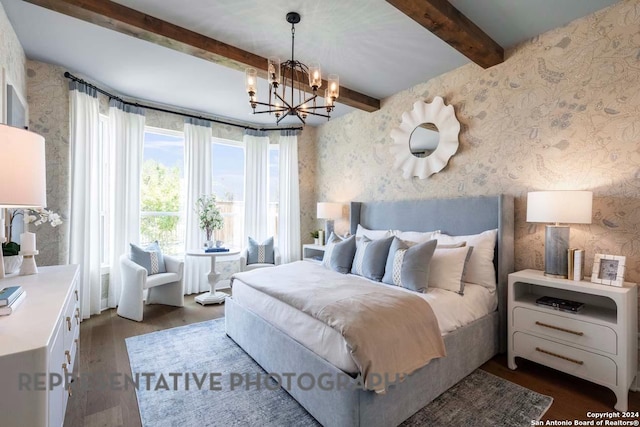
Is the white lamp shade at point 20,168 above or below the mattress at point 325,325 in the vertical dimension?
above

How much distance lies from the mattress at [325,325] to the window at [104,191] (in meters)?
2.17

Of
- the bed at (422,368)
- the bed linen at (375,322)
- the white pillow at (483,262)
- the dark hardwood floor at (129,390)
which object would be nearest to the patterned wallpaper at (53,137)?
the dark hardwood floor at (129,390)

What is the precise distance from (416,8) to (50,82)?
371cm

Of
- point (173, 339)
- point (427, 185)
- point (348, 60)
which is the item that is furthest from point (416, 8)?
point (173, 339)

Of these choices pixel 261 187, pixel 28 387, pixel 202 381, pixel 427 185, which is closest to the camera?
pixel 28 387

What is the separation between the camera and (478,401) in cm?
198

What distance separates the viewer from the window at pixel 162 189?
430 cm

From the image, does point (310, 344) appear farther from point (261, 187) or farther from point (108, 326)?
point (261, 187)

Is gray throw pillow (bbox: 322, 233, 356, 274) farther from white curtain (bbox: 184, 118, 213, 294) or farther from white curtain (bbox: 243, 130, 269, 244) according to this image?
white curtain (bbox: 184, 118, 213, 294)

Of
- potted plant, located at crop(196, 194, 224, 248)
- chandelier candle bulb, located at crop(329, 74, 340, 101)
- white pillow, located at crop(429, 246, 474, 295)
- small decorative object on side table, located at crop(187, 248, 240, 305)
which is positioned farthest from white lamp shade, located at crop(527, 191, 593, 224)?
potted plant, located at crop(196, 194, 224, 248)

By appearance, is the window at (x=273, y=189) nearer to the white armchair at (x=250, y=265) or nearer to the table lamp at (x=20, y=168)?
the white armchair at (x=250, y=265)

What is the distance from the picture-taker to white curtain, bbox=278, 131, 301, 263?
5105 mm

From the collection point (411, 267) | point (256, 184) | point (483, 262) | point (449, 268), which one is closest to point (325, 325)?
point (411, 267)

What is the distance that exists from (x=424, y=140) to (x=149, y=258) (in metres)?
3.66
